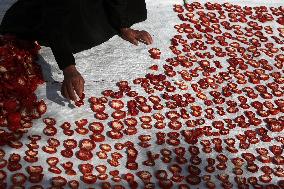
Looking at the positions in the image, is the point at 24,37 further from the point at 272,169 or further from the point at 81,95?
the point at 272,169

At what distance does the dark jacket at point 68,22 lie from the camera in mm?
3199

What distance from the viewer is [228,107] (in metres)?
3.52

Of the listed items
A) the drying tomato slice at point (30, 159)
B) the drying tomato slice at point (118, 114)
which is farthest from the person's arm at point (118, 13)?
the drying tomato slice at point (30, 159)

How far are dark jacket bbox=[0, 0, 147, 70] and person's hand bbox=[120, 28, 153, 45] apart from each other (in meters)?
0.06

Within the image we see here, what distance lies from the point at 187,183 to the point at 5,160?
1.08m

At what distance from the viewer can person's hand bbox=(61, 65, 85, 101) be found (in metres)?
3.15

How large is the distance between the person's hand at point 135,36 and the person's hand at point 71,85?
0.93 metres

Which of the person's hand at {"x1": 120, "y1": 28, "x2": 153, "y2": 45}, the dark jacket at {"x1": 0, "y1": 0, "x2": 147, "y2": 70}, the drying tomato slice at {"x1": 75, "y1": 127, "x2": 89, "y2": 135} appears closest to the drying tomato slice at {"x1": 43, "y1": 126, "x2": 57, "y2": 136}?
the drying tomato slice at {"x1": 75, "y1": 127, "x2": 89, "y2": 135}

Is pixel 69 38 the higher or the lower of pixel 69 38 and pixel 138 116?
the higher

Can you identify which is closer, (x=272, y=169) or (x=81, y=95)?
(x=272, y=169)

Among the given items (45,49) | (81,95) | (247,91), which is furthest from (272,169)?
(45,49)

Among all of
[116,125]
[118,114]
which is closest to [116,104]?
[118,114]

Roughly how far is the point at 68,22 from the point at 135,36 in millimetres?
842

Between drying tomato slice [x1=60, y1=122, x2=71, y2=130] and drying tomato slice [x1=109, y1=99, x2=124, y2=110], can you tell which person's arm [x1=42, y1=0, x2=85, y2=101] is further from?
drying tomato slice [x1=109, y1=99, x2=124, y2=110]
